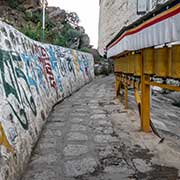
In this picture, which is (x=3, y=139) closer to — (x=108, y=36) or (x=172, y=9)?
(x=172, y=9)

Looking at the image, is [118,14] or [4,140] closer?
[4,140]

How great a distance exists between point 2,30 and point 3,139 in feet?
5.43

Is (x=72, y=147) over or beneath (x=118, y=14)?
beneath

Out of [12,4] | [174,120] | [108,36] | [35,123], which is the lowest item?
[174,120]

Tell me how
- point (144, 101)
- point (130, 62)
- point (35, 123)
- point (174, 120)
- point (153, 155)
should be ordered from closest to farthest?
point (153, 155) → point (35, 123) → point (144, 101) → point (130, 62) → point (174, 120)

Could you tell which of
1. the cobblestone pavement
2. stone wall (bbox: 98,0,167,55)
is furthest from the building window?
the cobblestone pavement

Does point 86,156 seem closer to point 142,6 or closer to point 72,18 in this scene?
point 142,6

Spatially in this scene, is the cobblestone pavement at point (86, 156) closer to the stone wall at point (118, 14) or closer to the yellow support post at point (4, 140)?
the yellow support post at point (4, 140)

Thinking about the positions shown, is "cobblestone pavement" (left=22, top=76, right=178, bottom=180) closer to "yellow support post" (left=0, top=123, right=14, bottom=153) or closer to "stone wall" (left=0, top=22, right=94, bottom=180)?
"stone wall" (left=0, top=22, right=94, bottom=180)

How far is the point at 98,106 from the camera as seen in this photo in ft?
28.8

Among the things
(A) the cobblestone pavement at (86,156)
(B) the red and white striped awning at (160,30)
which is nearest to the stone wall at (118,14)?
(A) the cobblestone pavement at (86,156)

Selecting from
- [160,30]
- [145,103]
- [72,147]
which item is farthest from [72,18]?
[160,30]

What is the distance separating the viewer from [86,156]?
4.22 metres

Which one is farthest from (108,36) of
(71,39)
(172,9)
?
(172,9)
